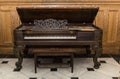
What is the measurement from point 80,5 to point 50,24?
31.7 inches

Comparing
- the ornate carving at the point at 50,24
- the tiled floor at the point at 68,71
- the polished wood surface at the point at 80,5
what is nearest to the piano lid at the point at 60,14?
the ornate carving at the point at 50,24

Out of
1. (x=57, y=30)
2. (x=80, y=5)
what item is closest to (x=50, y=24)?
(x=57, y=30)

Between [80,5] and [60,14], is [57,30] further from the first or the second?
[80,5]

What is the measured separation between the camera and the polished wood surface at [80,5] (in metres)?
3.57

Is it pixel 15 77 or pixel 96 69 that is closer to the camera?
pixel 15 77

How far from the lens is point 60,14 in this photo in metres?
3.24

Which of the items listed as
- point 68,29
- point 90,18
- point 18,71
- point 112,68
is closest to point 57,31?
point 68,29

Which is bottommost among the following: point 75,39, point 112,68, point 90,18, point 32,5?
point 112,68

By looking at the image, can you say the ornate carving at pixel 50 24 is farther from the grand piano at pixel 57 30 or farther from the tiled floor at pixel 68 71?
the tiled floor at pixel 68 71

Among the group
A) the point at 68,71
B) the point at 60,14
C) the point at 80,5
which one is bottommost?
the point at 68,71

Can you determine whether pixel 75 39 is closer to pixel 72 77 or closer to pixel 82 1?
pixel 72 77

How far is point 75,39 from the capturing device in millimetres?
2975

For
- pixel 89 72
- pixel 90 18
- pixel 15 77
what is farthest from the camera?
pixel 90 18

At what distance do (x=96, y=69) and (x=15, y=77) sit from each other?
1315mm
